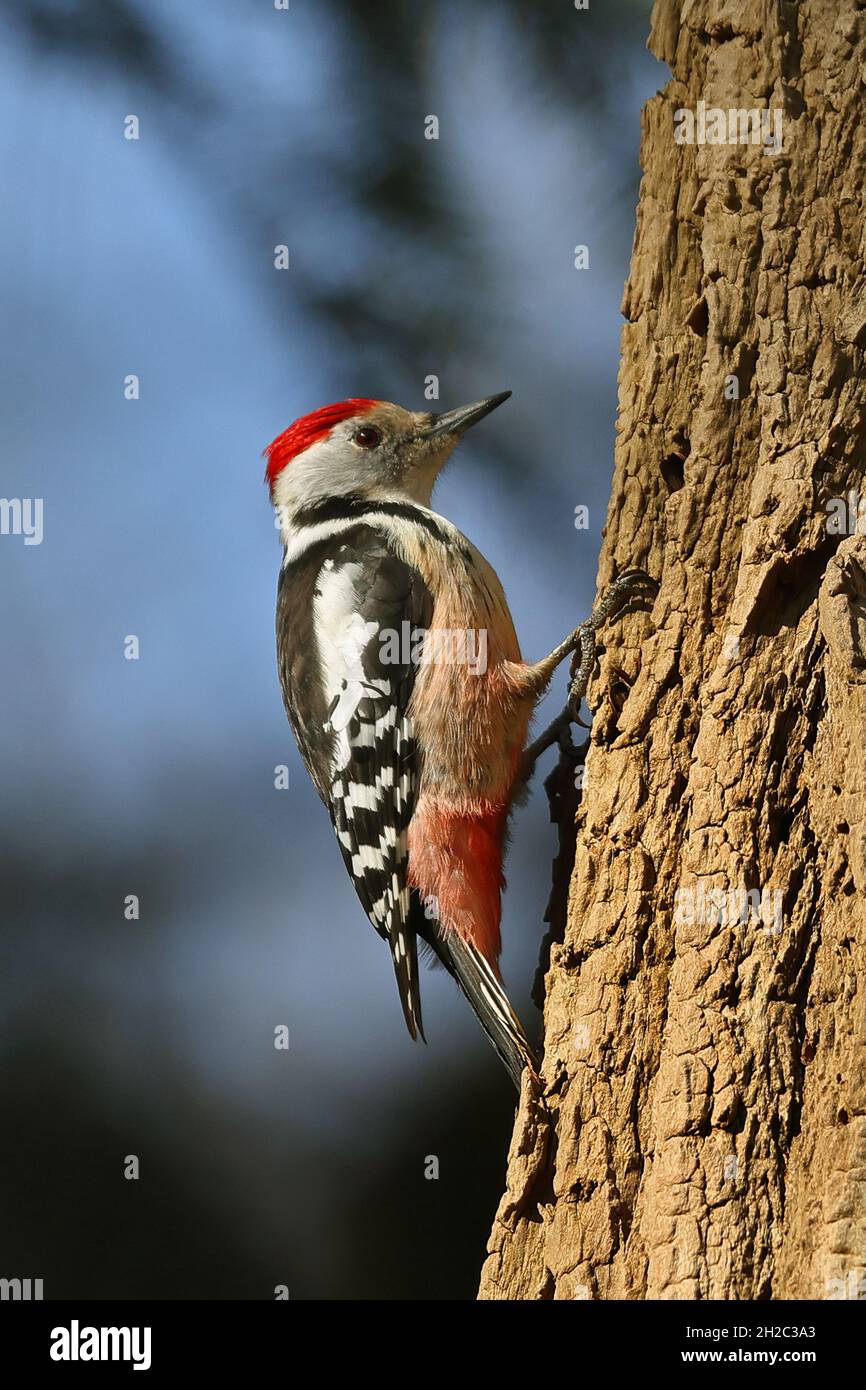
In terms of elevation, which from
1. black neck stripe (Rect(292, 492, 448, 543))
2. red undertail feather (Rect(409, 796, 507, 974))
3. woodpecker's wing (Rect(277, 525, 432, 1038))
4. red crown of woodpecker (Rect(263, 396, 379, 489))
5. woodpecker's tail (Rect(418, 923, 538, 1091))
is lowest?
woodpecker's tail (Rect(418, 923, 538, 1091))

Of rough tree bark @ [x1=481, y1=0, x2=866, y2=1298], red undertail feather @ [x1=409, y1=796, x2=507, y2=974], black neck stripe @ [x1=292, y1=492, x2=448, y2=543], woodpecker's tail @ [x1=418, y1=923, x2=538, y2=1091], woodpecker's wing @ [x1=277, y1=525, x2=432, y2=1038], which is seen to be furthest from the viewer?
black neck stripe @ [x1=292, y1=492, x2=448, y2=543]

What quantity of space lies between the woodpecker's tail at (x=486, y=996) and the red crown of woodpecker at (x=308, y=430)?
143cm

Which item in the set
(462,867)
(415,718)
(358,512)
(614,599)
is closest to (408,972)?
(462,867)

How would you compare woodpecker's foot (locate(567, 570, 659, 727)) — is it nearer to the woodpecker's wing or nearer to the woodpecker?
the woodpecker

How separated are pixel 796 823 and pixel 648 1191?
614 millimetres

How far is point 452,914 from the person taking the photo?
118 inches

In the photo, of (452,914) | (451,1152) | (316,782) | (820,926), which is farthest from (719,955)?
(451,1152)

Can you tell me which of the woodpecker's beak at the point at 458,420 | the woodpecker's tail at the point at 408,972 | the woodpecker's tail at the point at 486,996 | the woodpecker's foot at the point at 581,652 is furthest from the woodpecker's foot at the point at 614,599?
the woodpecker's beak at the point at 458,420

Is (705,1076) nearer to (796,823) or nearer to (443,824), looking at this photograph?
(796,823)

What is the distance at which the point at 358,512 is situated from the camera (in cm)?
353

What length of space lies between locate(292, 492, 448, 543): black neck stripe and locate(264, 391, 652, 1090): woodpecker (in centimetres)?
1

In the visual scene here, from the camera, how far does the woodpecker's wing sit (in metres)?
3.15

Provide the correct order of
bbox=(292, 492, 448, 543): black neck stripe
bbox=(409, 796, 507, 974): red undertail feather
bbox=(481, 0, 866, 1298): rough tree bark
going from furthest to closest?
bbox=(292, 492, 448, 543): black neck stripe
bbox=(409, 796, 507, 974): red undertail feather
bbox=(481, 0, 866, 1298): rough tree bark

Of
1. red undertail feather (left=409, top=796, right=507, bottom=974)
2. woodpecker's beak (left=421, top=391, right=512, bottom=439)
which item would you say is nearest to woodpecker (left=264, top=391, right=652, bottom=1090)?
red undertail feather (left=409, top=796, right=507, bottom=974)
